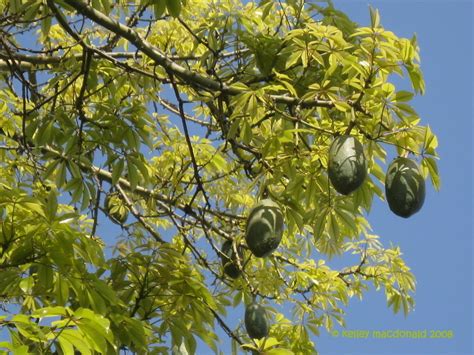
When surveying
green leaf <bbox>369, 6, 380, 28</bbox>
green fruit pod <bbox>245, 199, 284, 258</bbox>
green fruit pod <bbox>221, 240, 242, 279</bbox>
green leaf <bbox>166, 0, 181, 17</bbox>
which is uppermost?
green leaf <bbox>166, 0, 181, 17</bbox>

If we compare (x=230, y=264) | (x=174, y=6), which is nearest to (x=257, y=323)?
(x=230, y=264)

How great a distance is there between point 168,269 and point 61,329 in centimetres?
114

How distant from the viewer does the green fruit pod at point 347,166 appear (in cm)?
229

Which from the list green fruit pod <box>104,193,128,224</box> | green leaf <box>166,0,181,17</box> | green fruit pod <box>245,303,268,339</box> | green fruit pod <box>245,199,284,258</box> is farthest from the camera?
green fruit pod <box>104,193,128,224</box>

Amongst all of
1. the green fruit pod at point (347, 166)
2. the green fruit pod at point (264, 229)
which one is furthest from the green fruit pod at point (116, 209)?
the green fruit pod at point (347, 166)

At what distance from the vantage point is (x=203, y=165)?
3621 millimetres

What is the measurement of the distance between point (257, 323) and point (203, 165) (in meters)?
0.74

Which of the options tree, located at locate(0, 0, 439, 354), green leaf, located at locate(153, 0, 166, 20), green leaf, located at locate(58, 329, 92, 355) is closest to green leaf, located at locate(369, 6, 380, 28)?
tree, located at locate(0, 0, 439, 354)

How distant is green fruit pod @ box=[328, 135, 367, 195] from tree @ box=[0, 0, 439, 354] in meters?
0.12

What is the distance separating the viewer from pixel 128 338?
2896 mm

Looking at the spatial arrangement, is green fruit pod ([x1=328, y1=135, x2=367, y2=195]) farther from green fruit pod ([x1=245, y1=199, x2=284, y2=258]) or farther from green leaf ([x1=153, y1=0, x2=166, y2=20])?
green leaf ([x1=153, y1=0, x2=166, y2=20])

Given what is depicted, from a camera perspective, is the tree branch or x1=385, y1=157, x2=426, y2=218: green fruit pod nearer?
x1=385, y1=157, x2=426, y2=218: green fruit pod

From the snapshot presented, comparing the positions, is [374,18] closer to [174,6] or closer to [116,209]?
[174,6]

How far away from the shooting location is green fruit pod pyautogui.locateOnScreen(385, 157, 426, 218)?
231 centimetres
